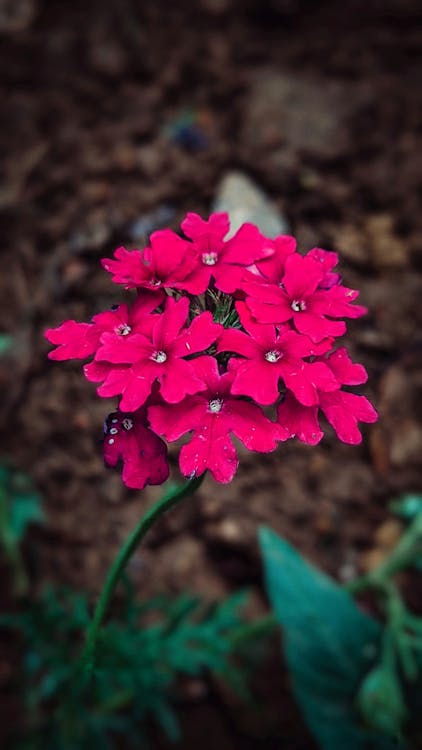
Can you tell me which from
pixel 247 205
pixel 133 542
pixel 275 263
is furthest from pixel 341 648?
pixel 247 205

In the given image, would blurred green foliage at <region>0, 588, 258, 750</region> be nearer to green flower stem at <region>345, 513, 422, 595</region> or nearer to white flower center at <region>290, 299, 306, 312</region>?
green flower stem at <region>345, 513, 422, 595</region>

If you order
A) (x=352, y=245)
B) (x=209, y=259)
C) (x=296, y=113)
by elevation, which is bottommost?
(x=209, y=259)

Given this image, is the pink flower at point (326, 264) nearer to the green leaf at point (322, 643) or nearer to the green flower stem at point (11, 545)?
the green leaf at point (322, 643)

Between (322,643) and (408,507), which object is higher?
(408,507)

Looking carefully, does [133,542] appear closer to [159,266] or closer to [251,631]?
[159,266]

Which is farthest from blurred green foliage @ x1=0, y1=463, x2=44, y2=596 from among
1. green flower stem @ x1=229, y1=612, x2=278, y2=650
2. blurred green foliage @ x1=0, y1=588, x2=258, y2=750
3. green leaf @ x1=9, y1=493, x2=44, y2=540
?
green flower stem @ x1=229, y1=612, x2=278, y2=650

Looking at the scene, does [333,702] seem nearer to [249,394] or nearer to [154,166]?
[249,394]

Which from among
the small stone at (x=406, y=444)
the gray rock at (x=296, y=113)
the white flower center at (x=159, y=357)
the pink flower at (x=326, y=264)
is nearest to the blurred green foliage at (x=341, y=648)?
the small stone at (x=406, y=444)
